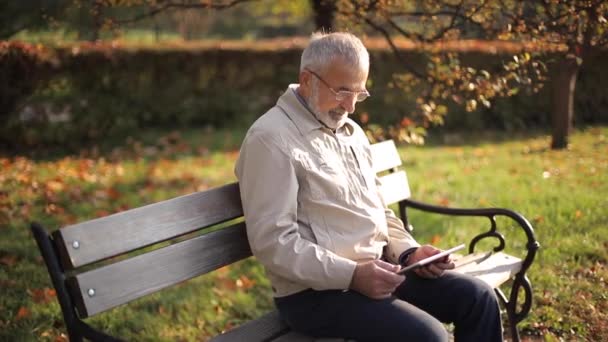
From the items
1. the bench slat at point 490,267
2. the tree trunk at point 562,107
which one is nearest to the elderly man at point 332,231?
the bench slat at point 490,267

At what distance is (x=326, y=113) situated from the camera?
2.78 m

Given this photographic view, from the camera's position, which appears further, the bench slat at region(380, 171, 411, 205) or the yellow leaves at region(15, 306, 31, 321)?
the yellow leaves at region(15, 306, 31, 321)

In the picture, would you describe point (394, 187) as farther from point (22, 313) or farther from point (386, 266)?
point (22, 313)

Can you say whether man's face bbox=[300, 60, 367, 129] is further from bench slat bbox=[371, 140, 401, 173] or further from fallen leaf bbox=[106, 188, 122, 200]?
fallen leaf bbox=[106, 188, 122, 200]

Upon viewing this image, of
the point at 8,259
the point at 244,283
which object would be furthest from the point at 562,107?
the point at 8,259

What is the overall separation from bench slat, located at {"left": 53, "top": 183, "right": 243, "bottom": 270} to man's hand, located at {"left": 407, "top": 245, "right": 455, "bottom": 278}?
772 millimetres

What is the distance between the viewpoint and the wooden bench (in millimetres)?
2289

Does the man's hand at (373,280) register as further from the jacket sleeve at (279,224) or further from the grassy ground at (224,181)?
the grassy ground at (224,181)

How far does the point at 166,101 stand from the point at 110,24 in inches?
212

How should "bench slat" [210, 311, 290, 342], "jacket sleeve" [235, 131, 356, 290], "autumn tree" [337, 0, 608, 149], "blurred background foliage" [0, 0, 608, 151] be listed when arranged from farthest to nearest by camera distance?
1. "blurred background foliage" [0, 0, 608, 151]
2. "autumn tree" [337, 0, 608, 149]
3. "bench slat" [210, 311, 290, 342]
4. "jacket sleeve" [235, 131, 356, 290]

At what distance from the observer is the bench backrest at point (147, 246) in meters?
2.31

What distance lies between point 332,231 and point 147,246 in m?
0.71

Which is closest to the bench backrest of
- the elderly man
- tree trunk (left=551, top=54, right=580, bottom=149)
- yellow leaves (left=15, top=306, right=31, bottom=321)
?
the elderly man

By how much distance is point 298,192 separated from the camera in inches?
104
